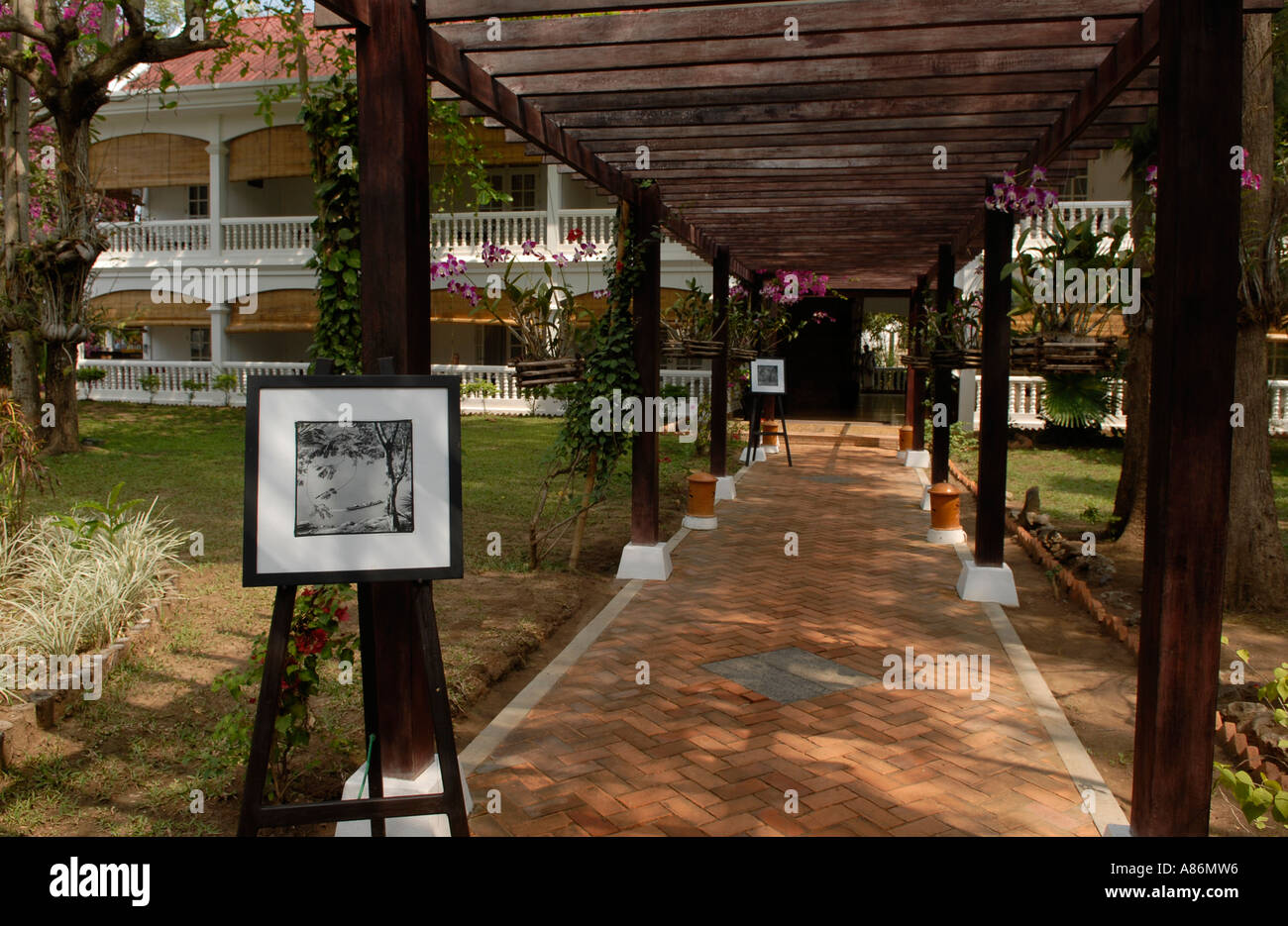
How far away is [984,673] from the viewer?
17.1ft

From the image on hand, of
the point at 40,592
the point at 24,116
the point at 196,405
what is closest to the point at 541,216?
the point at 196,405

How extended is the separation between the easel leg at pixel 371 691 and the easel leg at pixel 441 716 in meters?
0.23

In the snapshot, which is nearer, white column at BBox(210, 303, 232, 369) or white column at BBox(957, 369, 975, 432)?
Answer: white column at BBox(957, 369, 975, 432)

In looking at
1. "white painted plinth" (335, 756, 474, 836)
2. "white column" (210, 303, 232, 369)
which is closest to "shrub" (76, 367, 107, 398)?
"white column" (210, 303, 232, 369)

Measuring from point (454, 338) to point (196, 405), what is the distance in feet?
20.5

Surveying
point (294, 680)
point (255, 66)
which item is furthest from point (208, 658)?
point (255, 66)

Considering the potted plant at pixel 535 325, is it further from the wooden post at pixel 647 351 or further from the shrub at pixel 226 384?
the shrub at pixel 226 384

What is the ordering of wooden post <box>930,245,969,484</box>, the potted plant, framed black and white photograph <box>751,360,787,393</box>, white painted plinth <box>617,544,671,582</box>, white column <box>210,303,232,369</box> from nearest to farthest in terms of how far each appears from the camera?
the potted plant, white painted plinth <box>617,544,671,582</box>, wooden post <box>930,245,969,484</box>, framed black and white photograph <box>751,360,787,393</box>, white column <box>210,303,232,369</box>

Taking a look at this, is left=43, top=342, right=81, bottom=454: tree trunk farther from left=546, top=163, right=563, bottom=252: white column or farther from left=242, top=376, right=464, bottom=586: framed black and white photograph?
left=242, top=376, right=464, bottom=586: framed black and white photograph

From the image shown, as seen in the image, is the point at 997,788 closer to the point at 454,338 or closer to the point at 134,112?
the point at 454,338

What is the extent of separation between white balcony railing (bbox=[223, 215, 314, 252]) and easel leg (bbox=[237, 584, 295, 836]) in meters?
19.6

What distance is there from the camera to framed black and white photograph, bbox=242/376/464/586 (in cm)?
280

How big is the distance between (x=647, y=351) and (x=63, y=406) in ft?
30.2

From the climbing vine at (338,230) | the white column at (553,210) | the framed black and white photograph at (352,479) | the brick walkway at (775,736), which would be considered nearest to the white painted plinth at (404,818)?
the brick walkway at (775,736)
